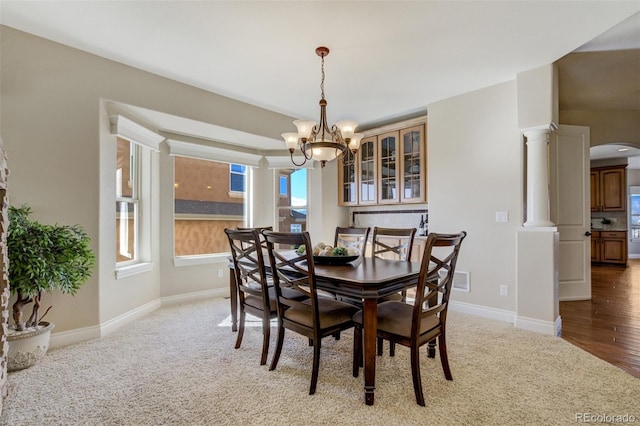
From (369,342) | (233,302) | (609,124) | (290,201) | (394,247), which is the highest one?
(609,124)

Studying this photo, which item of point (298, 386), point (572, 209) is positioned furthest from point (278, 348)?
point (572, 209)

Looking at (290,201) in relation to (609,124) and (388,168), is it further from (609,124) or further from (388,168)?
(609,124)

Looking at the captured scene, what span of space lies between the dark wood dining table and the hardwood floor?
186cm

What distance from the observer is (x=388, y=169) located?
4609mm

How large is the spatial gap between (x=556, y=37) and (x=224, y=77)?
3139 millimetres

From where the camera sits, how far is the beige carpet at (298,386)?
5.62ft

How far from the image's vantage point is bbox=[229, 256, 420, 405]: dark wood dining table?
1797 mm

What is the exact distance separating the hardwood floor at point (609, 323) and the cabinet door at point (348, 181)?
3.09 metres

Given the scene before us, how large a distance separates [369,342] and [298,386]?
2.04 ft

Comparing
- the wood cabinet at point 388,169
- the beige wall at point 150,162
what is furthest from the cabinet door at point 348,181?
the beige wall at point 150,162

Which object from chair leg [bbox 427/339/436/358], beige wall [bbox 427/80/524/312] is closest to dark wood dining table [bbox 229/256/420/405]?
chair leg [bbox 427/339/436/358]

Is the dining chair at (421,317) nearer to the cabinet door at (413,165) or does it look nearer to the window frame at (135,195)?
the cabinet door at (413,165)

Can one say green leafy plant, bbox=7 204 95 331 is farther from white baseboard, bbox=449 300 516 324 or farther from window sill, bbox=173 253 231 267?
white baseboard, bbox=449 300 516 324

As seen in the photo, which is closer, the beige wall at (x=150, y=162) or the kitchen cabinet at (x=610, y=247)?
the beige wall at (x=150, y=162)
